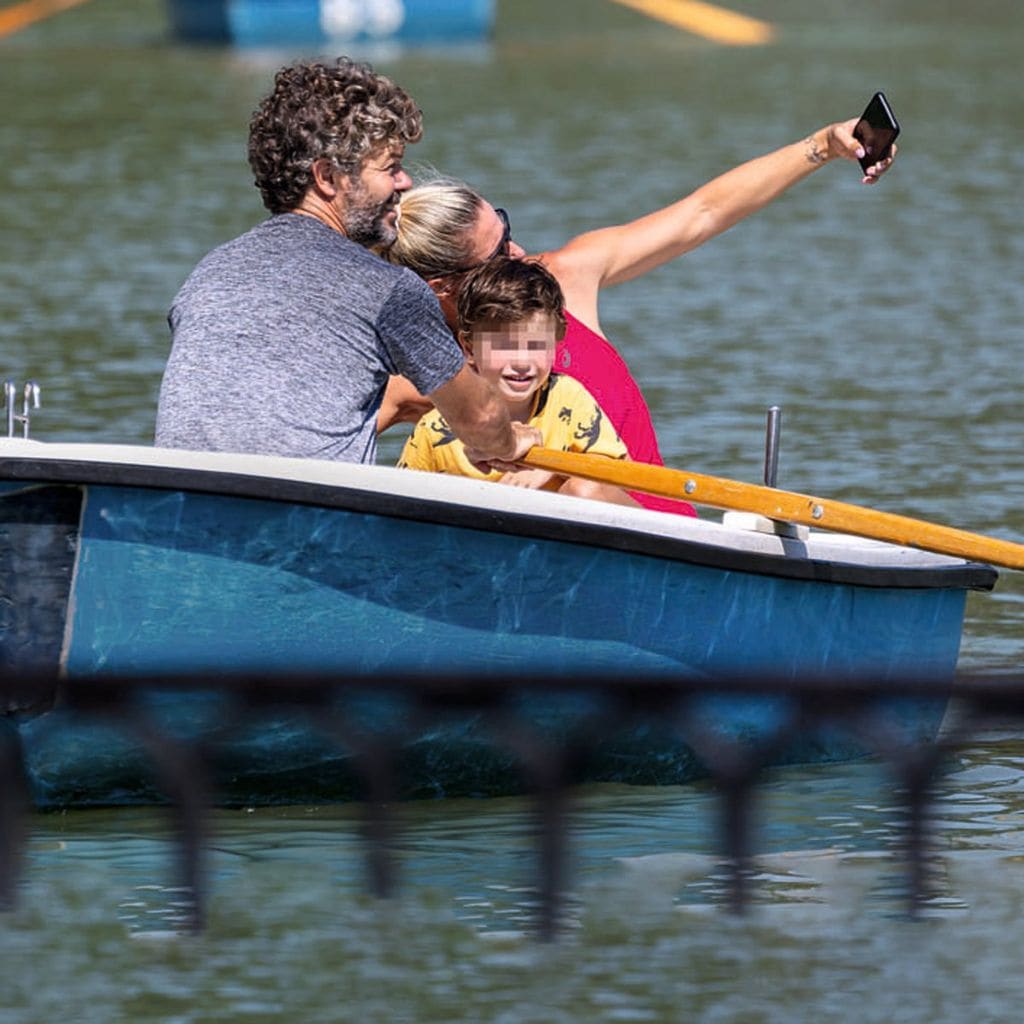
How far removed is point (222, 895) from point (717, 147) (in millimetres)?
17736

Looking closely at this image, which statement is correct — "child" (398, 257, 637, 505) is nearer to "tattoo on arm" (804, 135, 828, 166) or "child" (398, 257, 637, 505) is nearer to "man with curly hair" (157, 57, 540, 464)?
"man with curly hair" (157, 57, 540, 464)

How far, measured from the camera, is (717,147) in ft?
74.4

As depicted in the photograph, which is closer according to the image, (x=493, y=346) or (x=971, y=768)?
(x=493, y=346)

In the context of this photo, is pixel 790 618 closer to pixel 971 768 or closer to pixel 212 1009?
pixel 971 768

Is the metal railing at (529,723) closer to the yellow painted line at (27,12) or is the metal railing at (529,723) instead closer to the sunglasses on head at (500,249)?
the sunglasses on head at (500,249)

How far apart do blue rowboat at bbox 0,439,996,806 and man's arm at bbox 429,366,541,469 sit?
117 millimetres

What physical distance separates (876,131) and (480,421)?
156cm

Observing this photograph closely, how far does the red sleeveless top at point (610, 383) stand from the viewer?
263 inches

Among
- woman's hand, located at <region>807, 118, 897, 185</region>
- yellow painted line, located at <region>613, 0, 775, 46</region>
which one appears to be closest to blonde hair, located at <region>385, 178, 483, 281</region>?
woman's hand, located at <region>807, 118, 897, 185</region>

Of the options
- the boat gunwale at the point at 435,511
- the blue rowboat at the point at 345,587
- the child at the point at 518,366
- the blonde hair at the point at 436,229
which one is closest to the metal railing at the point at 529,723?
the blue rowboat at the point at 345,587

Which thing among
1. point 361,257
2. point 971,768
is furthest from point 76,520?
point 971,768

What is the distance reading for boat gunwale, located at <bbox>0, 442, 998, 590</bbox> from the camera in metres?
5.42

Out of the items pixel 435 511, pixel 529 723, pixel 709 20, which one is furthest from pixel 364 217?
pixel 709 20

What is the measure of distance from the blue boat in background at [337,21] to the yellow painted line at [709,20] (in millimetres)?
3651
